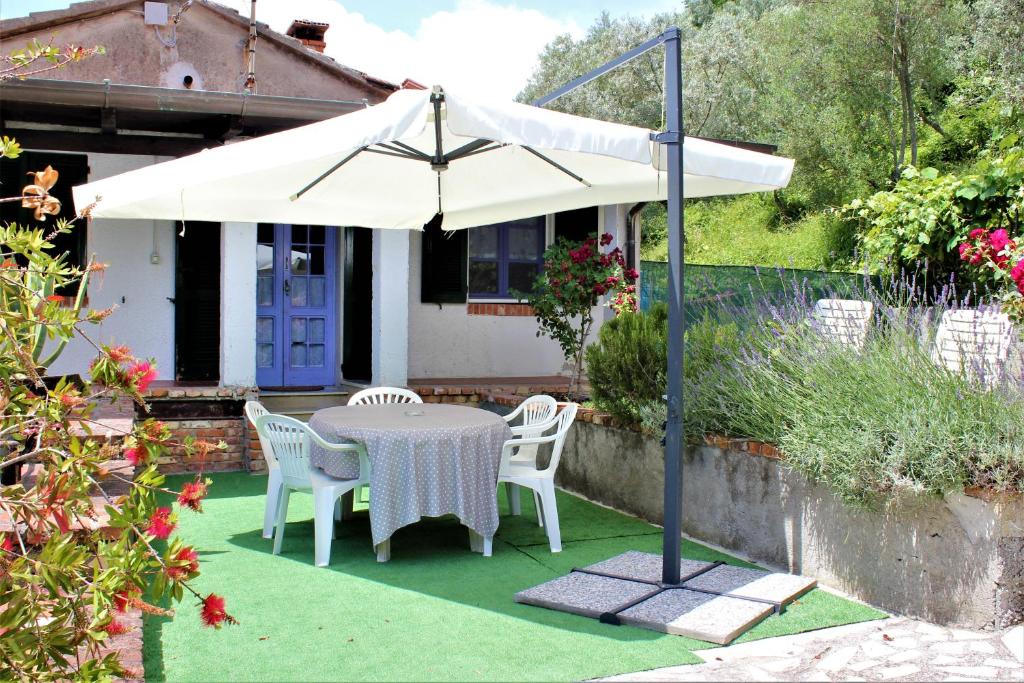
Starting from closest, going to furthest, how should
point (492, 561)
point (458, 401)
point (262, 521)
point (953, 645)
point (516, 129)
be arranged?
point (953, 645) → point (516, 129) → point (492, 561) → point (262, 521) → point (458, 401)

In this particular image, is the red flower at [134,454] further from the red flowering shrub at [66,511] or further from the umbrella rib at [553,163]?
the umbrella rib at [553,163]

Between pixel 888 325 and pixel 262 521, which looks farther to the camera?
pixel 262 521

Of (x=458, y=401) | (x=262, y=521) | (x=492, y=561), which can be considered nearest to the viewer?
(x=492, y=561)

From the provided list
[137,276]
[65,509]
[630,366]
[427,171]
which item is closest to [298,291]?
[137,276]

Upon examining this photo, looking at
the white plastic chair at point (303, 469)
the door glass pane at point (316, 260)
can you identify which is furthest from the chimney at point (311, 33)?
the white plastic chair at point (303, 469)

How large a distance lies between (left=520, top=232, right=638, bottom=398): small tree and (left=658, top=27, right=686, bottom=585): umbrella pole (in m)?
4.34

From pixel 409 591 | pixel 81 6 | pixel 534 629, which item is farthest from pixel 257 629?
pixel 81 6

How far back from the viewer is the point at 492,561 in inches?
220

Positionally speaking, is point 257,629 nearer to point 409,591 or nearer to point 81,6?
point 409,591

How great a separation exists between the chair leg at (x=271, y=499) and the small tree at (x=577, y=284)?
3931mm

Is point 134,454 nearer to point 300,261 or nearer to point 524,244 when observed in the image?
point 300,261

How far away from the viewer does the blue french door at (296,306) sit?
10125mm

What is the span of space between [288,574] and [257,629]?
3.09ft

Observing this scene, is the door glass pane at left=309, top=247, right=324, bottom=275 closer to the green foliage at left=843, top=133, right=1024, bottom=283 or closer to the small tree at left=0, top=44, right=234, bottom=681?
the green foliage at left=843, top=133, right=1024, bottom=283
